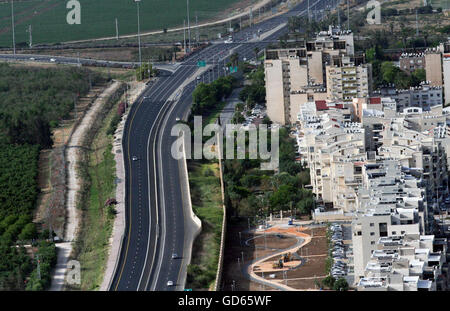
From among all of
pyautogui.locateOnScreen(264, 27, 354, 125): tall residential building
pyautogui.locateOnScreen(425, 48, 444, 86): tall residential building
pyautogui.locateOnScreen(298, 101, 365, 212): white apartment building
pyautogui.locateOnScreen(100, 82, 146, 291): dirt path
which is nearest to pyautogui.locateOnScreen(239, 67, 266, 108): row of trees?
pyautogui.locateOnScreen(264, 27, 354, 125): tall residential building

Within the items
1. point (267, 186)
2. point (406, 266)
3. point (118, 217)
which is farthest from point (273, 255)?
point (406, 266)

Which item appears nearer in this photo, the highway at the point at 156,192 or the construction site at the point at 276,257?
the construction site at the point at 276,257

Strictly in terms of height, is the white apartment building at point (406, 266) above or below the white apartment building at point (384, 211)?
below

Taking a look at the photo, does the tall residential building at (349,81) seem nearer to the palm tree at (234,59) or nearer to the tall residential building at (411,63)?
the tall residential building at (411,63)

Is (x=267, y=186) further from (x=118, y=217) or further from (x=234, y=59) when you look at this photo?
(x=234, y=59)

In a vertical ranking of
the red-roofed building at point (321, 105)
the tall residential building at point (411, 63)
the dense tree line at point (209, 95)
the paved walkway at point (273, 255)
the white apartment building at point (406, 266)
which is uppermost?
the tall residential building at point (411, 63)

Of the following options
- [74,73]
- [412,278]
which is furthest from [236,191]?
[74,73]

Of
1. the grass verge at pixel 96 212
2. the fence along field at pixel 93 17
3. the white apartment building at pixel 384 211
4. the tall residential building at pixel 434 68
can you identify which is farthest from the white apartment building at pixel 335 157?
the fence along field at pixel 93 17
